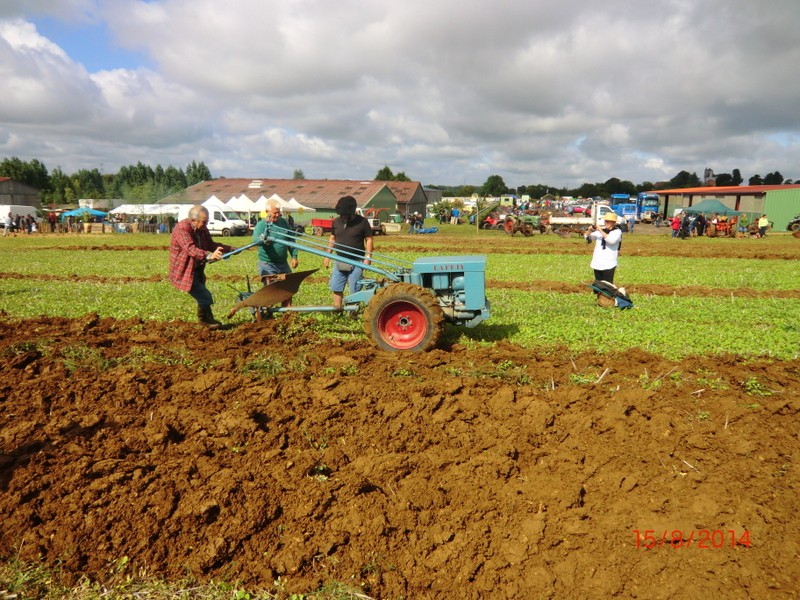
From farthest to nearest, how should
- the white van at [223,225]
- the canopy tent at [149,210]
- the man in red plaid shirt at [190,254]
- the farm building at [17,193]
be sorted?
Result: 1. the farm building at [17,193]
2. the canopy tent at [149,210]
3. the white van at [223,225]
4. the man in red plaid shirt at [190,254]

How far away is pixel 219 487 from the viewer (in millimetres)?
3803

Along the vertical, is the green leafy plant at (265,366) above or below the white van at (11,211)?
below

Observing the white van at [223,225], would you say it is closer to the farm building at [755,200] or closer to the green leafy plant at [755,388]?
the green leafy plant at [755,388]

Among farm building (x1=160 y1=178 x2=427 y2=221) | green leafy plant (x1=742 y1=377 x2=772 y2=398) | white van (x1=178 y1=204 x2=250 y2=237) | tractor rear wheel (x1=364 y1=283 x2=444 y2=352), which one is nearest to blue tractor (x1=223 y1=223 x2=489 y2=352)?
tractor rear wheel (x1=364 y1=283 x2=444 y2=352)

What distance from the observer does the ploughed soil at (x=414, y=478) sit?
332 cm

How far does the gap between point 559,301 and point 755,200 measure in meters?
54.0

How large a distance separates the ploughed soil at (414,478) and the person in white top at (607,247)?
3840 mm

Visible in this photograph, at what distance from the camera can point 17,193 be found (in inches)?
3004

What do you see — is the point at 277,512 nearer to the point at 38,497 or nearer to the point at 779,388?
the point at 38,497

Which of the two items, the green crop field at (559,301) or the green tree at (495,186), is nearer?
the green crop field at (559,301)

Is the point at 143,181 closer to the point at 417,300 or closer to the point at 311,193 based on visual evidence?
the point at 311,193

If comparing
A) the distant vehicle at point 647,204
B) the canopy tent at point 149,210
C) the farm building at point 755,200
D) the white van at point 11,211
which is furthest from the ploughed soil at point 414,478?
the distant vehicle at point 647,204

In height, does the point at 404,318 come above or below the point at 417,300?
A: below
